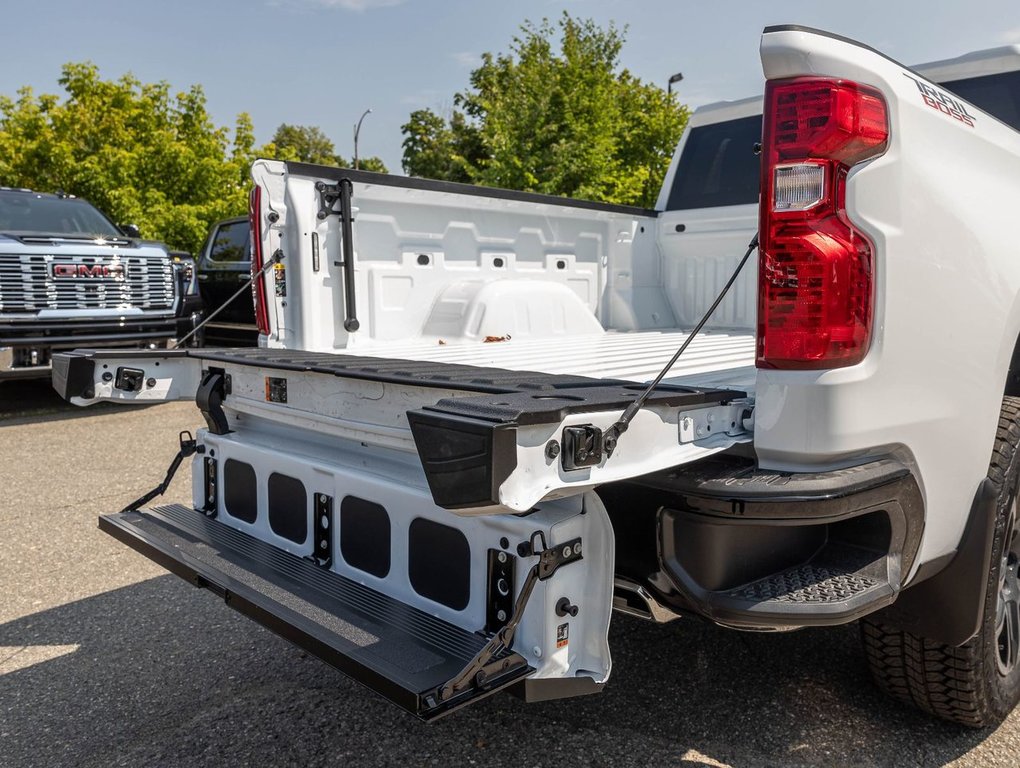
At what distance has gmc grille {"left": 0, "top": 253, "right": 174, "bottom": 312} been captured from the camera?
26.2ft

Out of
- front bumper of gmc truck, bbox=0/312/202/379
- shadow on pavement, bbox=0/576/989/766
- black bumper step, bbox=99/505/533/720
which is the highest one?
front bumper of gmc truck, bbox=0/312/202/379

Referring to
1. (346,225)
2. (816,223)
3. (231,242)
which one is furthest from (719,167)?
(231,242)

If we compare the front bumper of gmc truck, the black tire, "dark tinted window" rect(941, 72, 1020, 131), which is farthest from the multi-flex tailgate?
the front bumper of gmc truck

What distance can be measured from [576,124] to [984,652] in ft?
47.5

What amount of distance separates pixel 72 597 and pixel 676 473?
326cm

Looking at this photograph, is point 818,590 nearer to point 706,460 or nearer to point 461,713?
point 706,460

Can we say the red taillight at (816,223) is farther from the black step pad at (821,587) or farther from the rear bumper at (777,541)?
the black step pad at (821,587)

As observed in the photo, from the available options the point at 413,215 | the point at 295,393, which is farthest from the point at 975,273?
the point at 413,215

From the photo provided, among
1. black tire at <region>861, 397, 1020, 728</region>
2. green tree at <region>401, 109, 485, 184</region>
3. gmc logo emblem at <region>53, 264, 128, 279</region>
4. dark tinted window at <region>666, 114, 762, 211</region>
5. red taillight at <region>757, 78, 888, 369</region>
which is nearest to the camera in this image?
red taillight at <region>757, 78, 888, 369</region>

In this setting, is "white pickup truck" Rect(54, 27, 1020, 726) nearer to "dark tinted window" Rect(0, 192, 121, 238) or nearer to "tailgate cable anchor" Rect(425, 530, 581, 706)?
"tailgate cable anchor" Rect(425, 530, 581, 706)

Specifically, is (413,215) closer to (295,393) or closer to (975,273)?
(295,393)

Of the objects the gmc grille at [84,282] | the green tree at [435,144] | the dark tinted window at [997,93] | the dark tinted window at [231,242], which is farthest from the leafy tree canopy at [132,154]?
the dark tinted window at [997,93]

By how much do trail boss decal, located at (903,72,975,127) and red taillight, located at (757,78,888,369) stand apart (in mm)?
244

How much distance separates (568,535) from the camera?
78.9 inches
